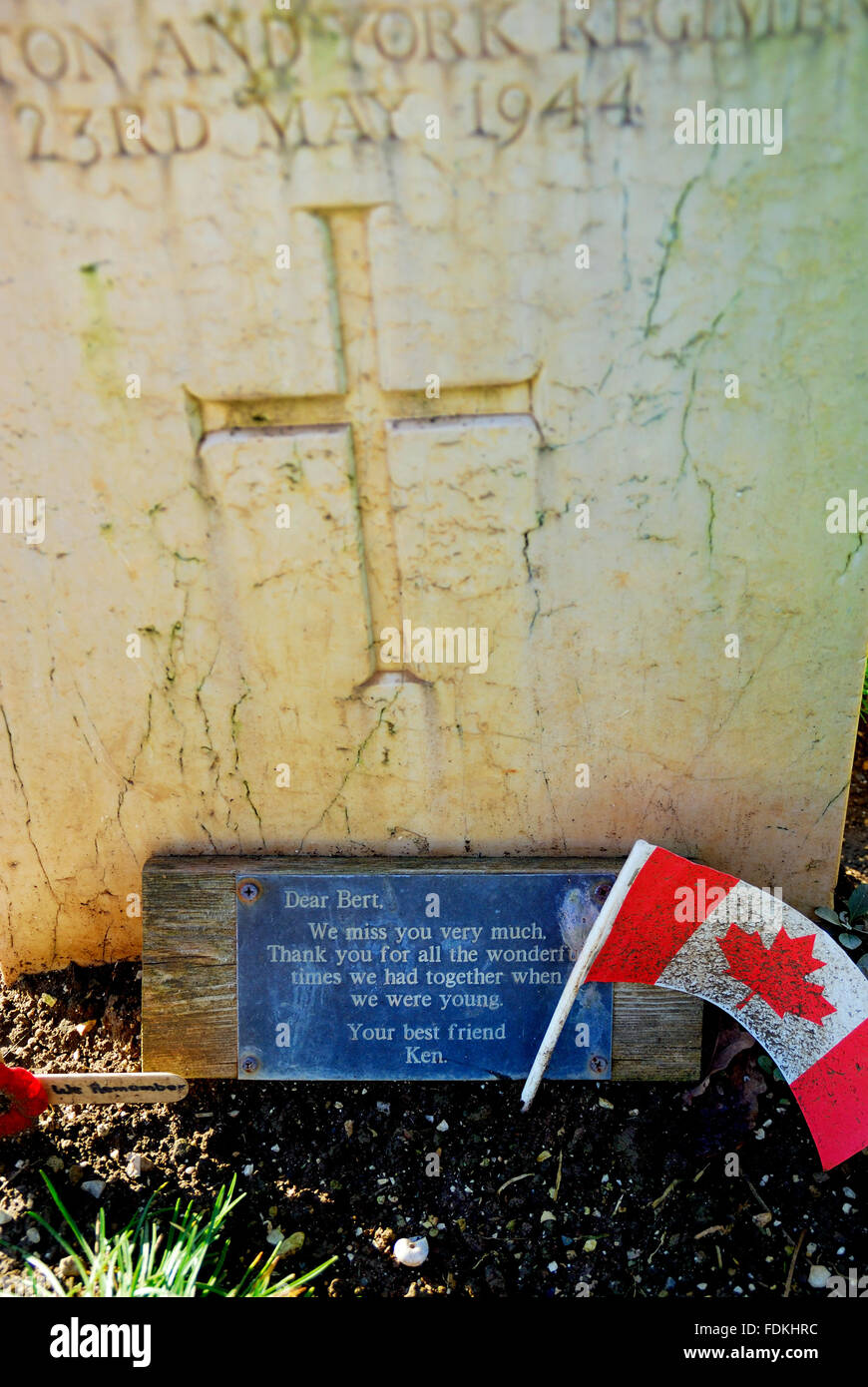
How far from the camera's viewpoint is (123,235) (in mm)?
1729

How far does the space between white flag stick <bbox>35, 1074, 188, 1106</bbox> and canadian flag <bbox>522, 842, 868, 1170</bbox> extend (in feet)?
2.61

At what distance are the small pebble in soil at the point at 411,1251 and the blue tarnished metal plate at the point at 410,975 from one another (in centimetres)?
33

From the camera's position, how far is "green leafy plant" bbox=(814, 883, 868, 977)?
2.23m

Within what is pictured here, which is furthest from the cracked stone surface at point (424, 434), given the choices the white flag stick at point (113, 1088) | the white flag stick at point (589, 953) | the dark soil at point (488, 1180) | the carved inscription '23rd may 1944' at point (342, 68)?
the dark soil at point (488, 1180)

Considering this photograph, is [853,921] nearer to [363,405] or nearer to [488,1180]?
[488,1180]

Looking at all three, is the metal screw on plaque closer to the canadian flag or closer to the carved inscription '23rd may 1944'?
the canadian flag

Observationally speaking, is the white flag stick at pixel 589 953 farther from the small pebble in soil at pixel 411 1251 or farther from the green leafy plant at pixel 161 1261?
the green leafy plant at pixel 161 1261

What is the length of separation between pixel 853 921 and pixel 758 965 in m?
0.44

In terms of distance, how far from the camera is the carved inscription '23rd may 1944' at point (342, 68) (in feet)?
5.21

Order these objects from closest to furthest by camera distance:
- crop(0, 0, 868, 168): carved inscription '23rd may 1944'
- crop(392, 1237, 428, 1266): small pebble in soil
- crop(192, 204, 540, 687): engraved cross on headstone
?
crop(0, 0, 868, 168): carved inscription '23rd may 1944'
crop(192, 204, 540, 687): engraved cross on headstone
crop(392, 1237, 428, 1266): small pebble in soil

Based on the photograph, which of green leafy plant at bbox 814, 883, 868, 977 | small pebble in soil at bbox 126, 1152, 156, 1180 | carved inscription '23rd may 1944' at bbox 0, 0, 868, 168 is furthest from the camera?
green leafy plant at bbox 814, 883, 868, 977

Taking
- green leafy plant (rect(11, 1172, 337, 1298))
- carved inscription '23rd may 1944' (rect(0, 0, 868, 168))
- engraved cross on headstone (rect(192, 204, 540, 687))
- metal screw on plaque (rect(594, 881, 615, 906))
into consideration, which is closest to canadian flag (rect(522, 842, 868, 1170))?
metal screw on plaque (rect(594, 881, 615, 906))

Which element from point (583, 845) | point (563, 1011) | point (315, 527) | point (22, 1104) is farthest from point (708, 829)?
point (22, 1104)

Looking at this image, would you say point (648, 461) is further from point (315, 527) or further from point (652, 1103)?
point (652, 1103)
